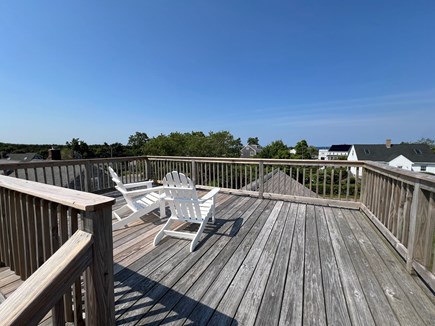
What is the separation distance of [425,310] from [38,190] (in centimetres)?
302

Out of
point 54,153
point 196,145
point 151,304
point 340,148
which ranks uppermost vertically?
point 196,145

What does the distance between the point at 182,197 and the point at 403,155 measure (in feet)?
131

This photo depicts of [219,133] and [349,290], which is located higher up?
[219,133]

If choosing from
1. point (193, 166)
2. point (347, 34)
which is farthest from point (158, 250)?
point (347, 34)

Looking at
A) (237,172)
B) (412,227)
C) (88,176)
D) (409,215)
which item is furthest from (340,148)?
(88,176)

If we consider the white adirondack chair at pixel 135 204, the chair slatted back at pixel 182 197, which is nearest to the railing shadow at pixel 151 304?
the chair slatted back at pixel 182 197

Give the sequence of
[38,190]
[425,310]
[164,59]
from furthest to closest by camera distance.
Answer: [164,59]
[425,310]
[38,190]

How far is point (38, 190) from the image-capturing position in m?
1.34

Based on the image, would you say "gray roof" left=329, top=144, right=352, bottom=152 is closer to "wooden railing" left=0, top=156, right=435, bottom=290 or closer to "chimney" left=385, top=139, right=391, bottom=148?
"chimney" left=385, top=139, right=391, bottom=148

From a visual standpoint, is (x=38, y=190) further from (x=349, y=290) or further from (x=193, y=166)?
(x=193, y=166)

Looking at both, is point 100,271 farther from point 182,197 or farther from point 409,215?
point 409,215

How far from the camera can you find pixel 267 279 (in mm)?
1891

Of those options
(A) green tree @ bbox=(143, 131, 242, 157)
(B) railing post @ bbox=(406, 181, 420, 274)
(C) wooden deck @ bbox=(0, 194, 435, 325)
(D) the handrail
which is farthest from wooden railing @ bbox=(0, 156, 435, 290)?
(A) green tree @ bbox=(143, 131, 242, 157)

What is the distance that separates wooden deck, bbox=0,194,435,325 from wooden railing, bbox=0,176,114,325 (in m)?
0.49
